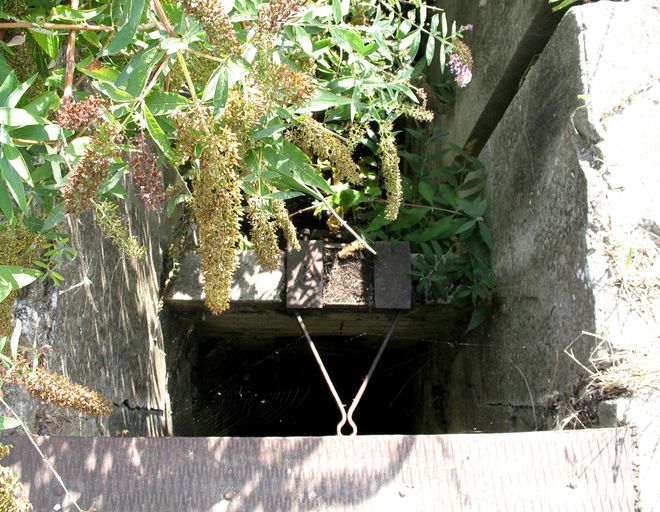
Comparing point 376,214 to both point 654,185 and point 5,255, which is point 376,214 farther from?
point 5,255

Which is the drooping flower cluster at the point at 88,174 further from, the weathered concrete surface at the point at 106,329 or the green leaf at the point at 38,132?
the weathered concrete surface at the point at 106,329

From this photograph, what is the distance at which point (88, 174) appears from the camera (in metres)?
1.32

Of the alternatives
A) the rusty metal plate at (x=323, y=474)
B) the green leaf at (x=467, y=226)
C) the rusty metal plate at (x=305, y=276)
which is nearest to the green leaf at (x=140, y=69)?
the rusty metal plate at (x=323, y=474)

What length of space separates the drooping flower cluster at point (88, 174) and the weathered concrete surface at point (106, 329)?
18.6 inches

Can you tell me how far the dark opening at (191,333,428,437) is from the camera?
13.3 feet

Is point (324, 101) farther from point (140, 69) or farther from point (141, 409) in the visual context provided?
point (141, 409)

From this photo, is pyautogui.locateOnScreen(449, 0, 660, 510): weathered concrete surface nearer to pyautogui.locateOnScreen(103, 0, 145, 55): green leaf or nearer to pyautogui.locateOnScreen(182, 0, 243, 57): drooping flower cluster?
pyautogui.locateOnScreen(182, 0, 243, 57): drooping flower cluster

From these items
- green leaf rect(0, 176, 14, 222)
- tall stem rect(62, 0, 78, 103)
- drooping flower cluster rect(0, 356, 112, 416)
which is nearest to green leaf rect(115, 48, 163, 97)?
tall stem rect(62, 0, 78, 103)

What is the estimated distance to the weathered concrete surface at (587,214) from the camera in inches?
75.0

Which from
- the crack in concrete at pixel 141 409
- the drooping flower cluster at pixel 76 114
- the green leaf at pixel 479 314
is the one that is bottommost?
the crack in concrete at pixel 141 409

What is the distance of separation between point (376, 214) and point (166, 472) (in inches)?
77.4

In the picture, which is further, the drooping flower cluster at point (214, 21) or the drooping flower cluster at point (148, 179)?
the drooping flower cluster at point (148, 179)

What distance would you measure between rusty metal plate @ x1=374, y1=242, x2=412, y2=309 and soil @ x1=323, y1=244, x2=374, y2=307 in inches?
2.0

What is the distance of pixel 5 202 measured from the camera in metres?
1.49
